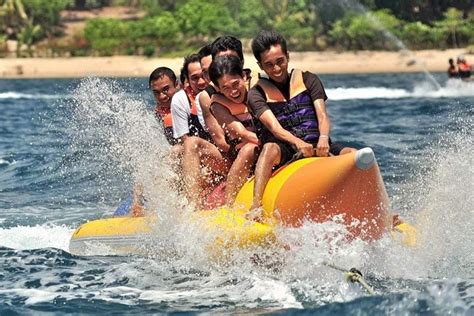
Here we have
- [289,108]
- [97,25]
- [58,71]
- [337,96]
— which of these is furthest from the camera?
[97,25]

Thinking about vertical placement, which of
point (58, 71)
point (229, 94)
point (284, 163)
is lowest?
point (58, 71)

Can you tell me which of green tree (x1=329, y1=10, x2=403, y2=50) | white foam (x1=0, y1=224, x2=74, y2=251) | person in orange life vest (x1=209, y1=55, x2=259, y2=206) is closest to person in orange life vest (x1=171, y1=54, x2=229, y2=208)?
person in orange life vest (x1=209, y1=55, x2=259, y2=206)

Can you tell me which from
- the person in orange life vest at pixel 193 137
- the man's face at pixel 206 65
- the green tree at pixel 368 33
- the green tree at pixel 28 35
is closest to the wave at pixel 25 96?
the green tree at pixel 368 33

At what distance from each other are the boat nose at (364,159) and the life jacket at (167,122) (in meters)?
1.99

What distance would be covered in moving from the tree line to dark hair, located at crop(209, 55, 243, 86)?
126ft

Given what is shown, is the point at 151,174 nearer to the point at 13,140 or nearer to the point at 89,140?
the point at 89,140

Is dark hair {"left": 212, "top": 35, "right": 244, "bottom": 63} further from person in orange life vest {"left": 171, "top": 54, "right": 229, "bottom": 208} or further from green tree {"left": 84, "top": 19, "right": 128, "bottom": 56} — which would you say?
green tree {"left": 84, "top": 19, "right": 128, "bottom": 56}

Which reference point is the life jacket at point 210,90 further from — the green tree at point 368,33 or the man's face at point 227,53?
the green tree at point 368,33

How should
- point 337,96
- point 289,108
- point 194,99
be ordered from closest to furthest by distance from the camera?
point 289,108
point 194,99
point 337,96

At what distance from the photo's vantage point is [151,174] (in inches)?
278

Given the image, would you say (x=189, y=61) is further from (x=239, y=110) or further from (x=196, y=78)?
(x=239, y=110)

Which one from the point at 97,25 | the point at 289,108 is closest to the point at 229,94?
the point at 289,108

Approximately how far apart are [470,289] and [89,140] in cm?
898

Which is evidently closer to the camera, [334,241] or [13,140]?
[334,241]
